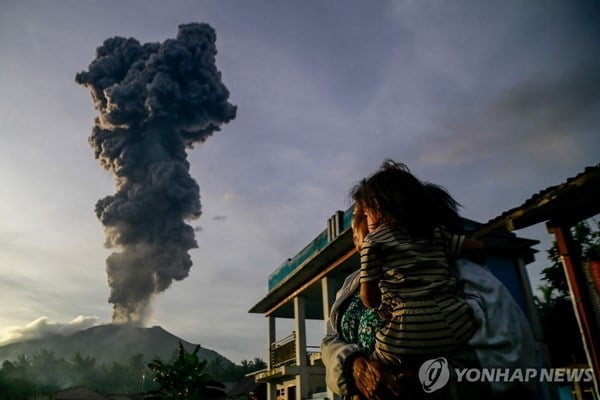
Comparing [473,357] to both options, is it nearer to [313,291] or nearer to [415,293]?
[415,293]

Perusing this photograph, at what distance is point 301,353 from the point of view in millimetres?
Answer: 13680

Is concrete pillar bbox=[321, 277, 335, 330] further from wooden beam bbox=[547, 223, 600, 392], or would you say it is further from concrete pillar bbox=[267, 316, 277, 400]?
wooden beam bbox=[547, 223, 600, 392]

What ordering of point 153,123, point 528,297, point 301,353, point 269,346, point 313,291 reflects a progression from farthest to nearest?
point 153,123 → point 269,346 → point 313,291 → point 301,353 → point 528,297

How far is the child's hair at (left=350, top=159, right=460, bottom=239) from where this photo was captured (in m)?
1.42

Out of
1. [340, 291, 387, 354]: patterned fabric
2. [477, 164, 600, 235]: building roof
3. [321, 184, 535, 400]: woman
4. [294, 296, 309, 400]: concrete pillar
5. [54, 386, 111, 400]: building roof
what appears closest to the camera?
[321, 184, 535, 400]: woman

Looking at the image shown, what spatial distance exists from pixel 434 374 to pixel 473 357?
121 mm

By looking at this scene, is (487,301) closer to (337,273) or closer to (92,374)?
(337,273)

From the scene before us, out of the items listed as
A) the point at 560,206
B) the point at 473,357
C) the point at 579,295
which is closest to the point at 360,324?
the point at 473,357

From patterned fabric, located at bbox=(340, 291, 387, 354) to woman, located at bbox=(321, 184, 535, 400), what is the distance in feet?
0.33

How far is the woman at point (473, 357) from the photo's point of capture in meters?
1.07

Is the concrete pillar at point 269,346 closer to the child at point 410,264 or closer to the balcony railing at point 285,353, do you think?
the balcony railing at point 285,353

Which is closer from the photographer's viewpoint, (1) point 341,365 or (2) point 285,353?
(1) point 341,365

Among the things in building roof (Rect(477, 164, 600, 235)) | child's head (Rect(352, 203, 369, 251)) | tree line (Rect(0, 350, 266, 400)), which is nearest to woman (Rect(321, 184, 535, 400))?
child's head (Rect(352, 203, 369, 251))

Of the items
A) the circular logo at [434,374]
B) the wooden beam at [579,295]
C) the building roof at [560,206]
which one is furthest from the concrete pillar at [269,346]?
the circular logo at [434,374]
